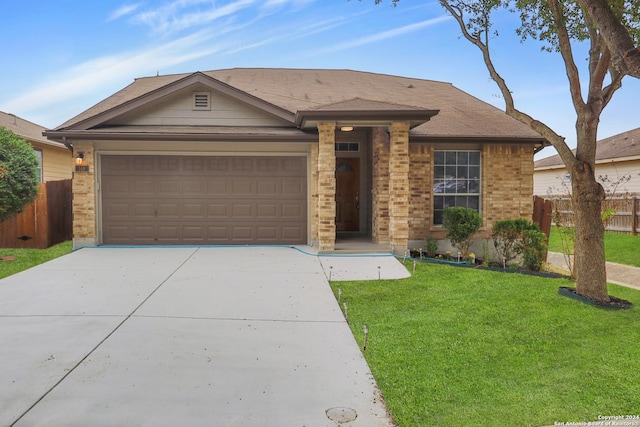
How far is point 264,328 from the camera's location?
513 cm

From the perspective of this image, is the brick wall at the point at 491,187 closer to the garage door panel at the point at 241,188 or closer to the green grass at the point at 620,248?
the green grass at the point at 620,248

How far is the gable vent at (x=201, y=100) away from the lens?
11.2 m

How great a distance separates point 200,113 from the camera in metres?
11.2

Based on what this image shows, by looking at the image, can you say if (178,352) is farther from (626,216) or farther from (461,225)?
(626,216)

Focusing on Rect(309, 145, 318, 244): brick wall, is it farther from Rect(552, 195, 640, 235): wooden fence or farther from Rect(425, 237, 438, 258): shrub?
Rect(552, 195, 640, 235): wooden fence

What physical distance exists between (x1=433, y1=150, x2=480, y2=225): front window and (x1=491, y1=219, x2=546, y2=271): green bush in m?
1.62

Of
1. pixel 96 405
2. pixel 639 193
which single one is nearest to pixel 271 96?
pixel 96 405

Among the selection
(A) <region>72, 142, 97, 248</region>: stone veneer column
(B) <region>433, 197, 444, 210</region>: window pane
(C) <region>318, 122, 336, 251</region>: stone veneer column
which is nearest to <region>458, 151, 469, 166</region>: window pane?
(B) <region>433, 197, 444, 210</region>: window pane

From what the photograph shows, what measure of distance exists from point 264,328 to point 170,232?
6884 mm

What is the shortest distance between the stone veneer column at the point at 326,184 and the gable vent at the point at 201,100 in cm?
346

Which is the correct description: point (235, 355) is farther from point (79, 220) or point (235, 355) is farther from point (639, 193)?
point (639, 193)

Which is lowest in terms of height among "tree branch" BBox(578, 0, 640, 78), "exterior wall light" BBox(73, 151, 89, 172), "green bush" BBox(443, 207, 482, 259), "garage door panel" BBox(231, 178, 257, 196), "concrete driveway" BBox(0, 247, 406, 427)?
"concrete driveway" BBox(0, 247, 406, 427)

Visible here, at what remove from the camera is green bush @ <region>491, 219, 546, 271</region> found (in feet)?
30.0

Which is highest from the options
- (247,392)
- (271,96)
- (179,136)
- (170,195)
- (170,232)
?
(271,96)
